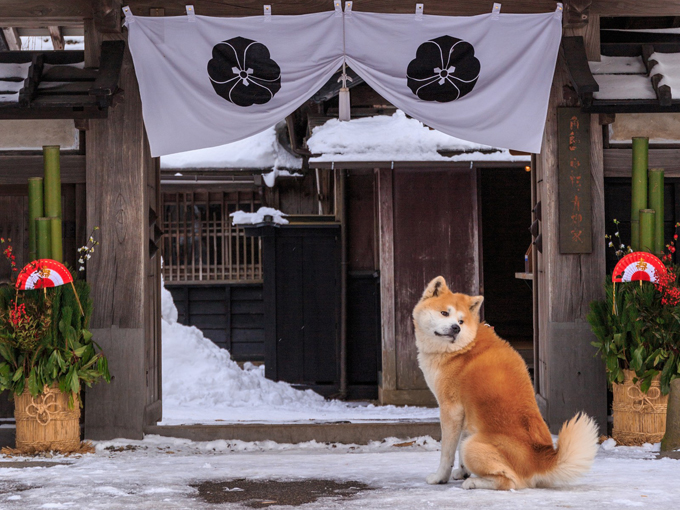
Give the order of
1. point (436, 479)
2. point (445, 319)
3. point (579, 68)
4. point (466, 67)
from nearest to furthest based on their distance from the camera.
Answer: point (445, 319)
point (436, 479)
point (579, 68)
point (466, 67)

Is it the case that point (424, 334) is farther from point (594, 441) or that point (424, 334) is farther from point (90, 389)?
point (90, 389)

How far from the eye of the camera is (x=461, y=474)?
15.4ft

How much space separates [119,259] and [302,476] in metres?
2.76

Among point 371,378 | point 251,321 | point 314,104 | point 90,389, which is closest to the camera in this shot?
point 90,389

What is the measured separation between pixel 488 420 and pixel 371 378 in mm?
8059

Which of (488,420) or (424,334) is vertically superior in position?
(424,334)

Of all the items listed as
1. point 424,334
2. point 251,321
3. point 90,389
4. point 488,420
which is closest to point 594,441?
point 488,420

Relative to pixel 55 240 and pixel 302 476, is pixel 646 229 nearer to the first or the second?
pixel 302 476

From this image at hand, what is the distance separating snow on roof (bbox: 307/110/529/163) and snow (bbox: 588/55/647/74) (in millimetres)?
3129

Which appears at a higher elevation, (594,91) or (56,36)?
(56,36)

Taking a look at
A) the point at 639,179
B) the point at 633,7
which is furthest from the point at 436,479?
the point at 633,7

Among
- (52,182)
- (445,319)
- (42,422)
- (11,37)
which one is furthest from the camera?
(11,37)

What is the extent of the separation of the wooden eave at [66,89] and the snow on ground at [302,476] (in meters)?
2.87

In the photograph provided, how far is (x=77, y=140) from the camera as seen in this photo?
6777 mm
